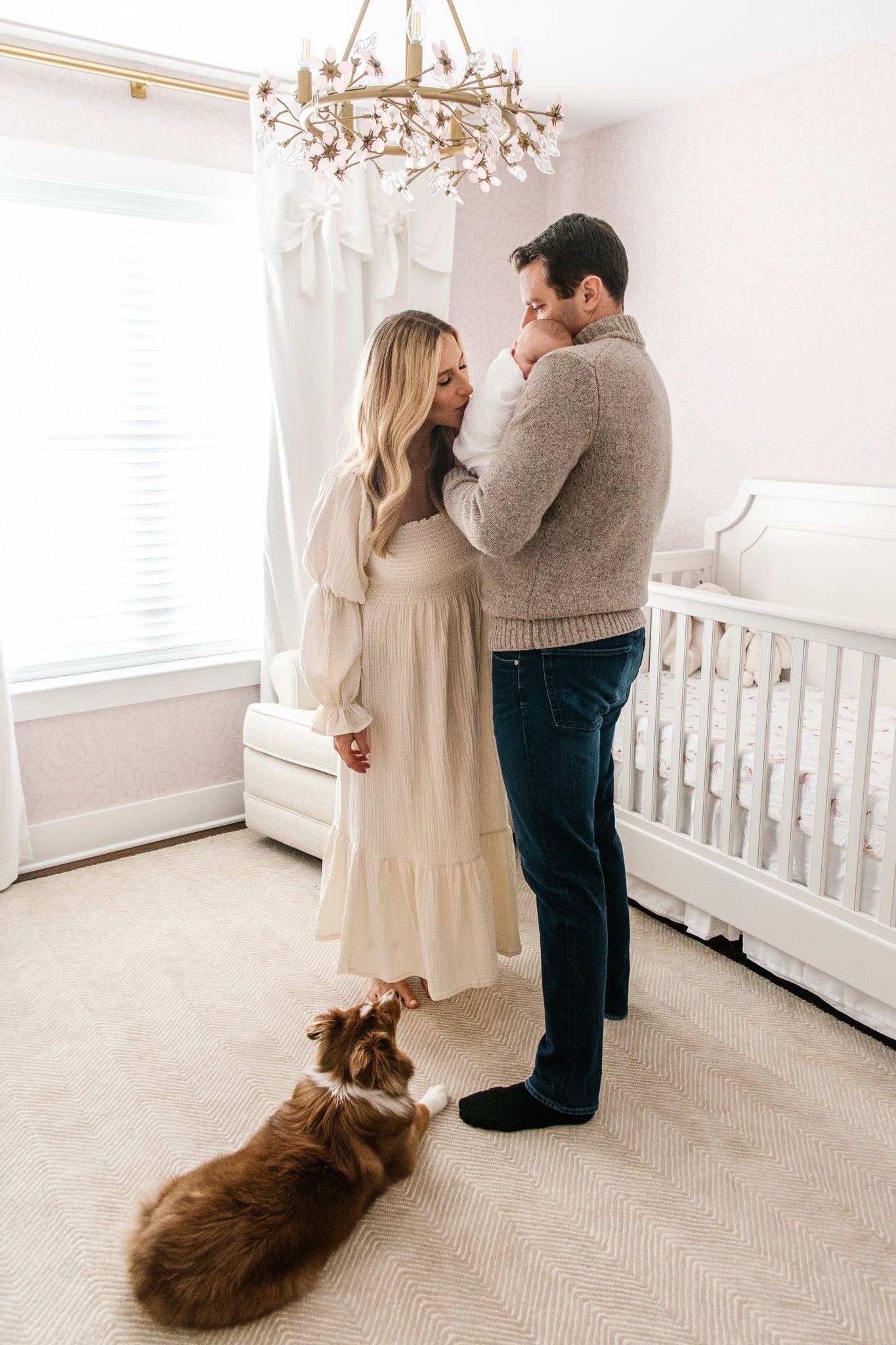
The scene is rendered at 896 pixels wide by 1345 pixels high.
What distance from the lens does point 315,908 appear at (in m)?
2.60

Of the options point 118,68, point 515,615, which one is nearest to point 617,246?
point 515,615

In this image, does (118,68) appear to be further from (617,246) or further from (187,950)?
(187,950)

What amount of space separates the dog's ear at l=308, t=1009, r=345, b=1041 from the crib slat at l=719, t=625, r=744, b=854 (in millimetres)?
1083

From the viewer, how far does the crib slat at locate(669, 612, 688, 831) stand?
236cm

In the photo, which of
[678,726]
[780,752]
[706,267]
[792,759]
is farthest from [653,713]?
[706,267]

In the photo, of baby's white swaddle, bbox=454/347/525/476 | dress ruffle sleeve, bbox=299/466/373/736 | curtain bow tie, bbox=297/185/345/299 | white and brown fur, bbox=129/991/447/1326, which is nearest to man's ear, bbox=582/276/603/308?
baby's white swaddle, bbox=454/347/525/476

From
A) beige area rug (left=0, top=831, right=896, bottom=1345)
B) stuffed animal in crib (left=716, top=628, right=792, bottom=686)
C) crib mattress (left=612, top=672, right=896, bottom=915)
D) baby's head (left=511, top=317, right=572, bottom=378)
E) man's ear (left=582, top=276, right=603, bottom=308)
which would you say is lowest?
beige area rug (left=0, top=831, right=896, bottom=1345)

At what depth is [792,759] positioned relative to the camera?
208cm

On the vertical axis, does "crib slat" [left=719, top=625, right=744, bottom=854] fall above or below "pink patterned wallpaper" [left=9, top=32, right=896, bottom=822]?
below

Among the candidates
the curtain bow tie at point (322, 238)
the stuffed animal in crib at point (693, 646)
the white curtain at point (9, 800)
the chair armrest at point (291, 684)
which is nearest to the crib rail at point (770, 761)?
the stuffed animal in crib at point (693, 646)

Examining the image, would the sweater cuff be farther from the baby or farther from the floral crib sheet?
the floral crib sheet

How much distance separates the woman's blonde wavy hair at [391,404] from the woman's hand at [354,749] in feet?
1.18

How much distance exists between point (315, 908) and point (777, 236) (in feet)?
7.57

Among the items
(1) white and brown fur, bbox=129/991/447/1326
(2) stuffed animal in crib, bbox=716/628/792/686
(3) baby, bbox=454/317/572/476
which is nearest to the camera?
(1) white and brown fur, bbox=129/991/447/1326
